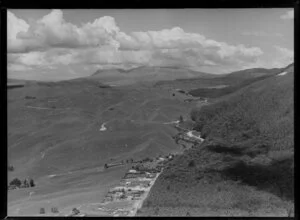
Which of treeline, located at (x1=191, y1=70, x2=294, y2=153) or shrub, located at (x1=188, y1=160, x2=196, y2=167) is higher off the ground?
treeline, located at (x1=191, y1=70, x2=294, y2=153)

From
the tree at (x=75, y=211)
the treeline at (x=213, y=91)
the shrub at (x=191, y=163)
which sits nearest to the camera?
the tree at (x=75, y=211)

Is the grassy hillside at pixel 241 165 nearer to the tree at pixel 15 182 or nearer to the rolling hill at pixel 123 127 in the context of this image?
the rolling hill at pixel 123 127

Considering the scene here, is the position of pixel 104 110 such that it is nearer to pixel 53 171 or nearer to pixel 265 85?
pixel 53 171

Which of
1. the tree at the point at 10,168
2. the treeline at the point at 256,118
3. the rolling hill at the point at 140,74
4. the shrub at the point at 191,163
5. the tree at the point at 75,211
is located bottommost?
the tree at the point at 75,211

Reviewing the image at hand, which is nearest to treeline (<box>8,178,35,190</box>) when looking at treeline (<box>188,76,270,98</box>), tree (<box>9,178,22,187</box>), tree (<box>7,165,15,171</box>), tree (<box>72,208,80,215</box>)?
tree (<box>9,178,22,187</box>)

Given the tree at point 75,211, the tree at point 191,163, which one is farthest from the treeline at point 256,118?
the tree at point 75,211

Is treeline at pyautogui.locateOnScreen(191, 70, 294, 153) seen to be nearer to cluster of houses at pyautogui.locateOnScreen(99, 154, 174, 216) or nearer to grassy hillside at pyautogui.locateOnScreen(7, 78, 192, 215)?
grassy hillside at pyautogui.locateOnScreen(7, 78, 192, 215)
